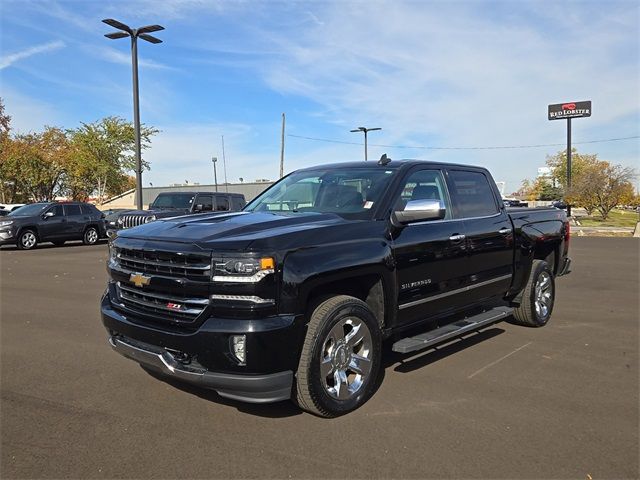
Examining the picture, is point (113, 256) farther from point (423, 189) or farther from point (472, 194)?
point (472, 194)

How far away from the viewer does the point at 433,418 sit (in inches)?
149

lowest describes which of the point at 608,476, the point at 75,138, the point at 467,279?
the point at 608,476

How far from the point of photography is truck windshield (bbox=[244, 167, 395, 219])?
4.55 m

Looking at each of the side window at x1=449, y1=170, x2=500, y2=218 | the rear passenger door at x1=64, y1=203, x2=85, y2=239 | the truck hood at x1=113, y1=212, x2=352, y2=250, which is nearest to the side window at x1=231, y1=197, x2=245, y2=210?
the rear passenger door at x1=64, y1=203, x2=85, y2=239

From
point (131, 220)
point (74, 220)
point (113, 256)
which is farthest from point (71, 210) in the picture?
point (113, 256)

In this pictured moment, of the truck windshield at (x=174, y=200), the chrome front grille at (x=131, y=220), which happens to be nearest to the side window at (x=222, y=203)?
the truck windshield at (x=174, y=200)

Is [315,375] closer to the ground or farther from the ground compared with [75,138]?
closer to the ground

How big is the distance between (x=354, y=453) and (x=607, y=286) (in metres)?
7.82

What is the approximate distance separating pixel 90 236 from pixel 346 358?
61.9 feet

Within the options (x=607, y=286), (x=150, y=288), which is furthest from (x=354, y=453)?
(x=607, y=286)

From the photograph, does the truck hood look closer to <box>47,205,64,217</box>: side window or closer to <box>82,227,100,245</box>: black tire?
<box>47,205,64,217</box>: side window

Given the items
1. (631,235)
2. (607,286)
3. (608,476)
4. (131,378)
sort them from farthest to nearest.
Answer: (631,235) < (607,286) < (131,378) < (608,476)

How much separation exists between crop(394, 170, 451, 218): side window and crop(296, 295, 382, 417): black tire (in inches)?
44.0

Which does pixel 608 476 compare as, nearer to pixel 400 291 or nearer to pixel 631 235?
pixel 400 291
